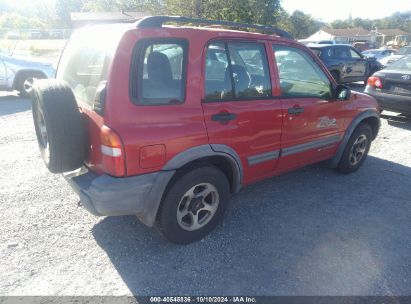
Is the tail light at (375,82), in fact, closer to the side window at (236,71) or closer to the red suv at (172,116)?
the red suv at (172,116)

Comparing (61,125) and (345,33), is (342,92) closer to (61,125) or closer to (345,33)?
(61,125)

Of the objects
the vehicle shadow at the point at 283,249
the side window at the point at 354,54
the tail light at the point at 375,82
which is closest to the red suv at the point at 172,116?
the vehicle shadow at the point at 283,249

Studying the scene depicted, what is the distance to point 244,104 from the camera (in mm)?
2953

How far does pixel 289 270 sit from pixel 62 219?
90.5 inches

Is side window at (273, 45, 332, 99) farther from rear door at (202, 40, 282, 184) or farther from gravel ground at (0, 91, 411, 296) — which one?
gravel ground at (0, 91, 411, 296)

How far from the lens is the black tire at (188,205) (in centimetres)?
272

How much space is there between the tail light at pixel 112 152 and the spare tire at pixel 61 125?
0.25 m

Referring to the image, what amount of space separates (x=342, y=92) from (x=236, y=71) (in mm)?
1561

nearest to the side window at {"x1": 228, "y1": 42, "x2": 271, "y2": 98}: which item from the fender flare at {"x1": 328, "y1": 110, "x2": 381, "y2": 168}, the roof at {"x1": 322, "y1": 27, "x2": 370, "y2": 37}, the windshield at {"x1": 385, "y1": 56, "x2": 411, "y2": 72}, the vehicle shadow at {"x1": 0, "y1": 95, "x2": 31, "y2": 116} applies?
the fender flare at {"x1": 328, "y1": 110, "x2": 381, "y2": 168}

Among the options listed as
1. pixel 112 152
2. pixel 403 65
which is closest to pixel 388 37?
pixel 403 65

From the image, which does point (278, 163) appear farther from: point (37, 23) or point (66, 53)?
point (37, 23)

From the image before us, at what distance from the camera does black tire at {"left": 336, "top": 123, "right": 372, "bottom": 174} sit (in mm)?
4340

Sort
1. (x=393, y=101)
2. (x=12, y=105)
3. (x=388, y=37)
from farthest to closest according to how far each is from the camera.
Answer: (x=388, y=37)
(x=12, y=105)
(x=393, y=101)

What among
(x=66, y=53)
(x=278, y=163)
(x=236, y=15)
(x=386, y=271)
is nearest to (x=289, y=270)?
(x=386, y=271)
